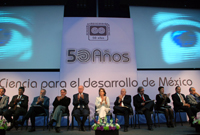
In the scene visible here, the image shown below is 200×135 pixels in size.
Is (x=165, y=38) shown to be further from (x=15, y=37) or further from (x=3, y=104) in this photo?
(x=3, y=104)

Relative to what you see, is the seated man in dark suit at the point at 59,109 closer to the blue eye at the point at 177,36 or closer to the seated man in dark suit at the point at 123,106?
the seated man in dark suit at the point at 123,106

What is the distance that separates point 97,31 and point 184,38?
3395 millimetres

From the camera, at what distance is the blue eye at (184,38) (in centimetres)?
647

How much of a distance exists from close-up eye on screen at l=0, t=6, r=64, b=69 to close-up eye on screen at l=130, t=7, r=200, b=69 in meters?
2.94

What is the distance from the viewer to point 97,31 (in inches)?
228

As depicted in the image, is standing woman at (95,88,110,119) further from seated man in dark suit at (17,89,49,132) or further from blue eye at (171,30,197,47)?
blue eye at (171,30,197,47)

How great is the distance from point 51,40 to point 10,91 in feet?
7.14

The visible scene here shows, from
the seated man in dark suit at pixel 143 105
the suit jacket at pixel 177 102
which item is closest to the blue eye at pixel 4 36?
the seated man in dark suit at pixel 143 105

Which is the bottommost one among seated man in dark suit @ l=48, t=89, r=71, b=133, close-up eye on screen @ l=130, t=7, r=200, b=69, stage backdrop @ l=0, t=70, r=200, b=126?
seated man in dark suit @ l=48, t=89, r=71, b=133

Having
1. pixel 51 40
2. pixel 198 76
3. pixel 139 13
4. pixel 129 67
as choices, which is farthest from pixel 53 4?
pixel 198 76

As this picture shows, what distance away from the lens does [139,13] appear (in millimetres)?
6625

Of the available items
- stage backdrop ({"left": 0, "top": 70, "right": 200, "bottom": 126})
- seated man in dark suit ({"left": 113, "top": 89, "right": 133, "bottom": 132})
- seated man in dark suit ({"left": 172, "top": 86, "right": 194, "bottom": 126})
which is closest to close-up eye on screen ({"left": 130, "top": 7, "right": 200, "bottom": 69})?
stage backdrop ({"left": 0, "top": 70, "right": 200, "bottom": 126})

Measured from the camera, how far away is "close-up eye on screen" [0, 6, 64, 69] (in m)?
5.96

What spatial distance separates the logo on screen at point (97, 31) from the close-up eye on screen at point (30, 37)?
1181 mm
